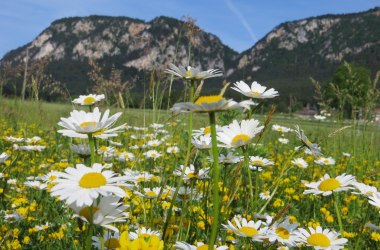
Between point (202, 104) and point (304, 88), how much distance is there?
75.8m

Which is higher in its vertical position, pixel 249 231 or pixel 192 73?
pixel 192 73

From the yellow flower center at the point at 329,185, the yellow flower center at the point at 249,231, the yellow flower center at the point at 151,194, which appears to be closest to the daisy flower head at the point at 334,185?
the yellow flower center at the point at 329,185

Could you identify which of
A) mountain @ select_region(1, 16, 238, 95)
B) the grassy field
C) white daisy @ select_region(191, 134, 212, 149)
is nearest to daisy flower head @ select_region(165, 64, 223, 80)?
the grassy field

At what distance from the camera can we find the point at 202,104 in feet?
2.95

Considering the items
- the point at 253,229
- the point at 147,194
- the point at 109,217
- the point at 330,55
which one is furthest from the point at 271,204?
the point at 330,55

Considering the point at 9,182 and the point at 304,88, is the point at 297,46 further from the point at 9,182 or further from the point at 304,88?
the point at 9,182

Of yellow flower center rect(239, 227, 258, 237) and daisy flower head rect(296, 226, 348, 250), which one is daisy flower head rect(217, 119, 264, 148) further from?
daisy flower head rect(296, 226, 348, 250)

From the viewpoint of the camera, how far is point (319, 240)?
1.55 m

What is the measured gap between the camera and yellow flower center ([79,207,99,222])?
0.91 m

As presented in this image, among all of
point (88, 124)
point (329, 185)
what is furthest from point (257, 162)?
point (88, 124)

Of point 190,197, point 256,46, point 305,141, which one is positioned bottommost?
point 190,197

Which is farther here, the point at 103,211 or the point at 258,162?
the point at 258,162

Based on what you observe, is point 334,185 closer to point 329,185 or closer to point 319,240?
point 329,185

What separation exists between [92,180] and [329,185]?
4.06 ft
